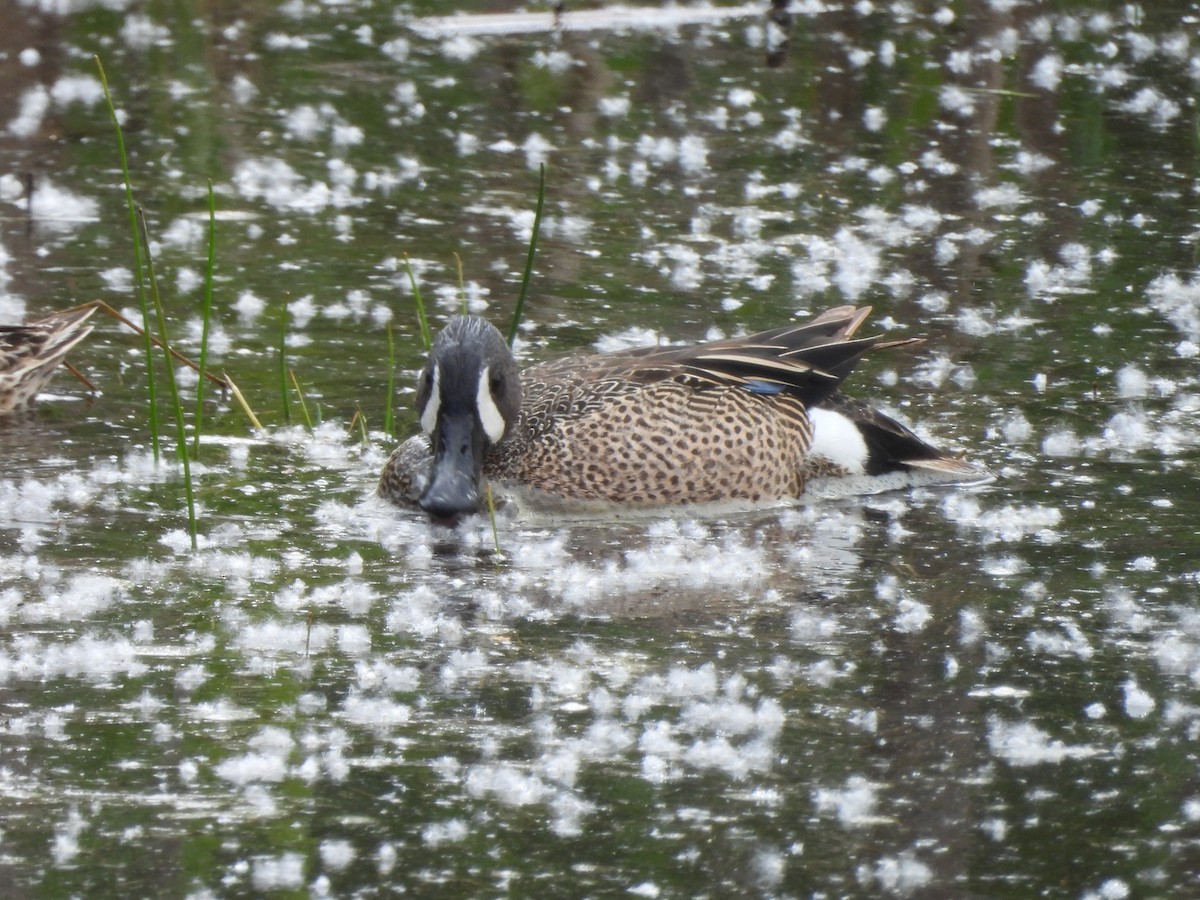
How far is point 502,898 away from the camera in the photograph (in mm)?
4758

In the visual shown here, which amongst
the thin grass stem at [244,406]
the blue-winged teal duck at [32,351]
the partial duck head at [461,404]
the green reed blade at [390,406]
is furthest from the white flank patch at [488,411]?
the blue-winged teal duck at [32,351]

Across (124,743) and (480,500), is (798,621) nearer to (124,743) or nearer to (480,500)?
(480,500)

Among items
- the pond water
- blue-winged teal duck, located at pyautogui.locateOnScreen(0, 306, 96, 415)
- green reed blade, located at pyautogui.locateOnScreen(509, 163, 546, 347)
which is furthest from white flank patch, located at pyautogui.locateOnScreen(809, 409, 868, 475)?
blue-winged teal duck, located at pyautogui.locateOnScreen(0, 306, 96, 415)

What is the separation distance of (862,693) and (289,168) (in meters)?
7.23

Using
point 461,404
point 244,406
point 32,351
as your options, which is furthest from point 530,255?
point 32,351

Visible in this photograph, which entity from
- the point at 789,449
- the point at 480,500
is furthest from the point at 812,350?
the point at 480,500

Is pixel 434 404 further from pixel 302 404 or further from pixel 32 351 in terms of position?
pixel 32 351

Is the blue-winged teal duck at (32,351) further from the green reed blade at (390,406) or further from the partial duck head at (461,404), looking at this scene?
the partial duck head at (461,404)

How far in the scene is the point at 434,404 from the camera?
7.66 meters

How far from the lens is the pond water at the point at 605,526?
5.15 metres

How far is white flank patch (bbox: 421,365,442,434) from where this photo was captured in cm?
764

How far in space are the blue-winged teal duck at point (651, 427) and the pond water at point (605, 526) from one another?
0.53 feet

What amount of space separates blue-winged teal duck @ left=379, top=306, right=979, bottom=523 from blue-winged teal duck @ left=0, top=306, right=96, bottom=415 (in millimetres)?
1771

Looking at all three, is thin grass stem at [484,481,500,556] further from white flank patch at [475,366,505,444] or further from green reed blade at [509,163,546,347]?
green reed blade at [509,163,546,347]
